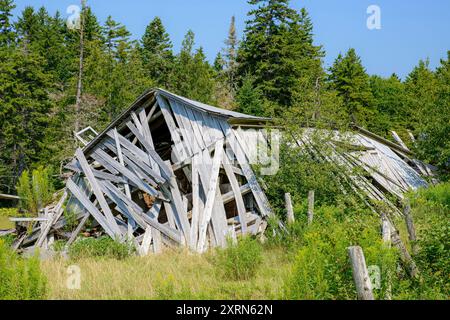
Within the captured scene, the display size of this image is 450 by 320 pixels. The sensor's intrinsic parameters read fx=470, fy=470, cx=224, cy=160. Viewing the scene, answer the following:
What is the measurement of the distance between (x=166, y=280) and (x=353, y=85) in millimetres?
36641

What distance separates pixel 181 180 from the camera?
16.6m

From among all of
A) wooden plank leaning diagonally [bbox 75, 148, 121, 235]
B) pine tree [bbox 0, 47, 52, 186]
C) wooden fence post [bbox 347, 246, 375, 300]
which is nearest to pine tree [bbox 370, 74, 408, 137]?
pine tree [bbox 0, 47, 52, 186]

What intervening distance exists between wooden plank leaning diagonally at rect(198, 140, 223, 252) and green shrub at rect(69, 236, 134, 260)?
A: 1.91 m

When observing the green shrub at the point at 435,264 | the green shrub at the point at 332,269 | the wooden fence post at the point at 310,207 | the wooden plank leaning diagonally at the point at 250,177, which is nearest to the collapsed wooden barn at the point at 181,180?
the wooden plank leaning diagonally at the point at 250,177

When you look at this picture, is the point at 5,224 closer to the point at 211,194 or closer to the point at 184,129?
the point at 184,129

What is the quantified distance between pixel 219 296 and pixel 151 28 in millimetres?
42672

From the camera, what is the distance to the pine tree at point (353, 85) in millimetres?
40219

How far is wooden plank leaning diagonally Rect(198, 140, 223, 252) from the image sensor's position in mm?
12477

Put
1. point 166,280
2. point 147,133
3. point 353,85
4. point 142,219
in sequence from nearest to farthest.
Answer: point 166,280, point 142,219, point 147,133, point 353,85

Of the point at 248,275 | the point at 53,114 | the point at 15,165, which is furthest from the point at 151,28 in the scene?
the point at 248,275

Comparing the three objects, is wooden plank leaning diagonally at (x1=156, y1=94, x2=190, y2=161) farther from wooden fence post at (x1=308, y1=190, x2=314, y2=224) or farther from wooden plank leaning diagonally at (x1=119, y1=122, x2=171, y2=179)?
wooden fence post at (x1=308, y1=190, x2=314, y2=224)

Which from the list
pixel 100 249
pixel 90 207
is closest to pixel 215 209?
pixel 100 249

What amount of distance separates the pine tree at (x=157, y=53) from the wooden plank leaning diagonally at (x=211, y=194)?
90.2 ft

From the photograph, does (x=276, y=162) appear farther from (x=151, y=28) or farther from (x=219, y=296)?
(x=151, y=28)
